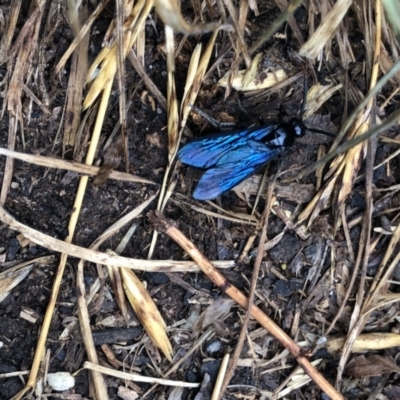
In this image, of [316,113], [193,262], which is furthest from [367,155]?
[193,262]

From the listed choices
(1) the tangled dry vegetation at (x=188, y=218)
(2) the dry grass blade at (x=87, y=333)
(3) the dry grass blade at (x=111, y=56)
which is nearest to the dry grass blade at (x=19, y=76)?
(1) the tangled dry vegetation at (x=188, y=218)

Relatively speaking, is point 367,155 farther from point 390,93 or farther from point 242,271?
point 242,271

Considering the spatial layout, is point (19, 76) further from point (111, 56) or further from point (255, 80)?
point (255, 80)

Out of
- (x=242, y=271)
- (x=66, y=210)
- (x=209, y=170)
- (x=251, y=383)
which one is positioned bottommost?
(x=251, y=383)

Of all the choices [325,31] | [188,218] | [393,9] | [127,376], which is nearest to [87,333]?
[127,376]

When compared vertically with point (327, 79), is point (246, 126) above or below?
below

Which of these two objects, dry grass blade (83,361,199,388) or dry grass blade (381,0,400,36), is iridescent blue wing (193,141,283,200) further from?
dry grass blade (381,0,400,36)
